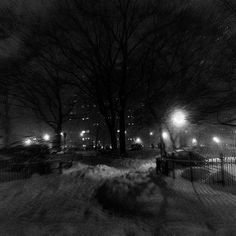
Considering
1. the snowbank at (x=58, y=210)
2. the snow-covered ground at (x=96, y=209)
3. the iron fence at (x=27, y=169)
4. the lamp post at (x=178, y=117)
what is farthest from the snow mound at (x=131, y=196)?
the lamp post at (x=178, y=117)

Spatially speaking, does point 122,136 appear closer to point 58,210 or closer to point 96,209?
point 96,209

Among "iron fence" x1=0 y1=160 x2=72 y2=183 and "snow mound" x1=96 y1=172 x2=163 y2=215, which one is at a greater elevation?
"iron fence" x1=0 y1=160 x2=72 y2=183

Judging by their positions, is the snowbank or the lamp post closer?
the snowbank

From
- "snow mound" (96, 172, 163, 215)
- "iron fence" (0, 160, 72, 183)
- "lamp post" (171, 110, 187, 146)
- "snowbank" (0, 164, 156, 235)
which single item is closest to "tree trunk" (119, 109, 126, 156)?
"lamp post" (171, 110, 187, 146)

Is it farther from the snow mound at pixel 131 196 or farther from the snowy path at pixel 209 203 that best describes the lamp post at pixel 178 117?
the snow mound at pixel 131 196

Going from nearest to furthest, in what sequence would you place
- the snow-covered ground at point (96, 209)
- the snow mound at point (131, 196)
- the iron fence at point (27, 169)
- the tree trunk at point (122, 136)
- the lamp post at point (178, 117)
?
the snow-covered ground at point (96, 209) < the snow mound at point (131, 196) < the iron fence at point (27, 169) < the lamp post at point (178, 117) < the tree trunk at point (122, 136)

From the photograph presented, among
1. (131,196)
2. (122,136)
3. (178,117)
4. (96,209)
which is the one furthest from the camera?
(122,136)

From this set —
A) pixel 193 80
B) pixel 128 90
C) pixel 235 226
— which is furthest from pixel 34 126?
pixel 235 226

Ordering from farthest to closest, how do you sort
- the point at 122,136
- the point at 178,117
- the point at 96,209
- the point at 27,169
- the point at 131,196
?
1. the point at 122,136
2. the point at 178,117
3. the point at 27,169
4. the point at 131,196
5. the point at 96,209

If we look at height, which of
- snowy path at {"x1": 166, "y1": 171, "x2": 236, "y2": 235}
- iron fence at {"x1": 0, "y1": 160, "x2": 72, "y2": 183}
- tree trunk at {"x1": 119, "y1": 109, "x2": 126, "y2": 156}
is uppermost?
tree trunk at {"x1": 119, "y1": 109, "x2": 126, "y2": 156}

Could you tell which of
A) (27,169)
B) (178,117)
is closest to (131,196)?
(27,169)

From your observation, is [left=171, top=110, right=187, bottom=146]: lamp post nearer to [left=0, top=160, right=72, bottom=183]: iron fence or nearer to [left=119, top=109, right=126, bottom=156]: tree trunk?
[left=119, top=109, right=126, bottom=156]: tree trunk

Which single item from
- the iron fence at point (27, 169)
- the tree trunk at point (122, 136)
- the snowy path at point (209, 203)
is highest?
the tree trunk at point (122, 136)

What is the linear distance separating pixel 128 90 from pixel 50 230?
755 inches
